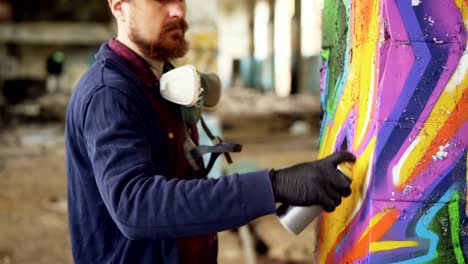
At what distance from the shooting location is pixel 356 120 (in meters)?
1.61

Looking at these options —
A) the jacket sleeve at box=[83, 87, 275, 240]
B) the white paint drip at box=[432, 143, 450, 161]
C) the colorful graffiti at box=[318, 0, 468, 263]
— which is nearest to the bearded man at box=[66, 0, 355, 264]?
the jacket sleeve at box=[83, 87, 275, 240]

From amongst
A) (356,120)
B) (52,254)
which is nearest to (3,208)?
(52,254)

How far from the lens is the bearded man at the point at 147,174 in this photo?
1422 millimetres

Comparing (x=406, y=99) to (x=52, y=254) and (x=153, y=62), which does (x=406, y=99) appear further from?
(x=52, y=254)

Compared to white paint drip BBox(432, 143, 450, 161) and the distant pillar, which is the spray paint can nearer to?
white paint drip BBox(432, 143, 450, 161)

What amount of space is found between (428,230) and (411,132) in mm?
274

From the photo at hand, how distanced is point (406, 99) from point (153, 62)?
0.86 metres

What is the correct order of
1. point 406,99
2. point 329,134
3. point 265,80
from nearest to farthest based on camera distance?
1. point 406,99
2. point 329,134
3. point 265,80

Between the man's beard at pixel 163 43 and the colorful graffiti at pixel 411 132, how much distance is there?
2.06ft

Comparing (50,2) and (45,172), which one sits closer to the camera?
(45,172)

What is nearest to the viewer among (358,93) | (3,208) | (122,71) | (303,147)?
(358,93)

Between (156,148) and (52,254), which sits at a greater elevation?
(156,148)

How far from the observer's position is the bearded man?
1422 millimetres

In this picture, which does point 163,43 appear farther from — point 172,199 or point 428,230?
point 428,230
